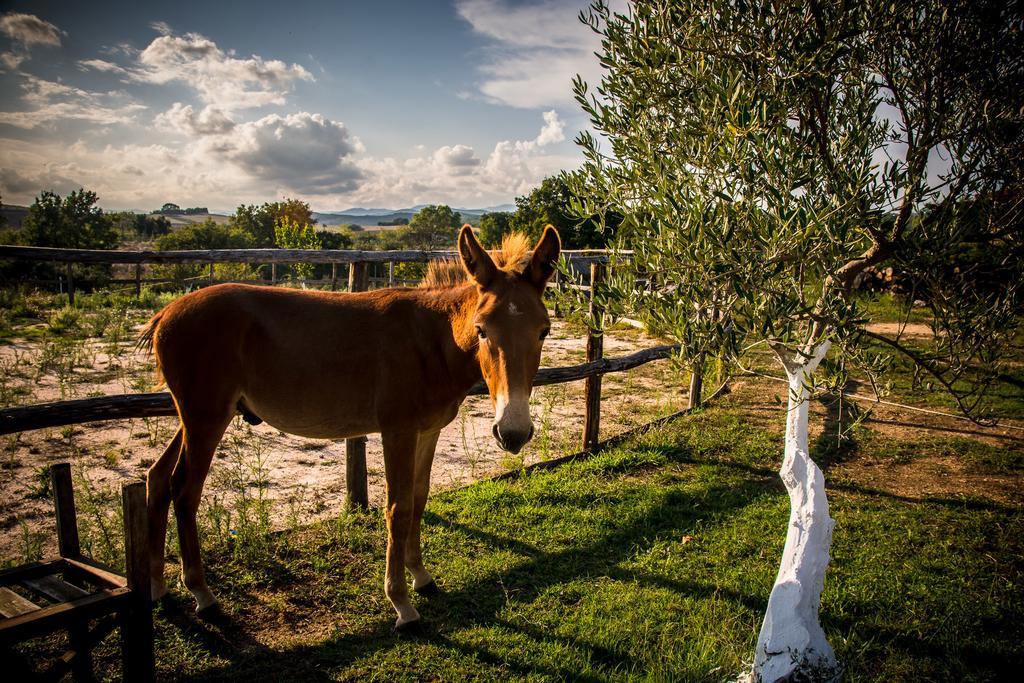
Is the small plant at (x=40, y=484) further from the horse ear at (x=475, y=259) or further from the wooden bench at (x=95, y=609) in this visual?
the horse ear at (x=475, y=259)

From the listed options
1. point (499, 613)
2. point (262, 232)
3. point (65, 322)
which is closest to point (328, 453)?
point (499, 613)

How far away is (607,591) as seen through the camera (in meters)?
4.23

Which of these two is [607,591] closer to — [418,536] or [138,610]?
[418,536]

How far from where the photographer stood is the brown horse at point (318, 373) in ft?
12.3

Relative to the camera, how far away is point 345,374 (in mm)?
3943

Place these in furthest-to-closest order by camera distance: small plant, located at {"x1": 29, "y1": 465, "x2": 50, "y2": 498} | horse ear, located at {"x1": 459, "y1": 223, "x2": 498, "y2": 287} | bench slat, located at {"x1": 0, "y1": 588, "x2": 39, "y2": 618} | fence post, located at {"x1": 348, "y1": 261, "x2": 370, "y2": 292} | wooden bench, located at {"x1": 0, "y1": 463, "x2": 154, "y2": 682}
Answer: fence post, located at {"x1": 348, "y1": 261, "x2": 370, "y2": 292}, small plant, located at {"x1": 29, "y1": 465, "x2": 50, "y2": 498}, horse ear, located at {"x1": 459, "y1": 223, "x2": 498, "y2": 287}, bench slat, located at {"x1": 0, "y1": 588, "x2": 39, "y2": 618}, wooden bench, located at {"x1": 0, "y1": 463, "x2": 154, "y2": 682}

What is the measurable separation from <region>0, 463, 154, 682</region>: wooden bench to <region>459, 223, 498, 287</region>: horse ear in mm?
2197

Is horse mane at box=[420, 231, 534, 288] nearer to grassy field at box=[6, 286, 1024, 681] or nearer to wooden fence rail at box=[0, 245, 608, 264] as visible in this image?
wooden fence rail at box=[0, 245, 608, 264]

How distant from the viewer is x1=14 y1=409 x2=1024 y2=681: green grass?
3441 mm

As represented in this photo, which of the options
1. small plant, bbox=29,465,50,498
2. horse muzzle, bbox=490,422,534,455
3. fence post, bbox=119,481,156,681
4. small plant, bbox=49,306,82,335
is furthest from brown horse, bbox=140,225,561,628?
small plant, bbox=49,306,82,335

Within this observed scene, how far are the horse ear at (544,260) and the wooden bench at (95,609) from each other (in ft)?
8.28

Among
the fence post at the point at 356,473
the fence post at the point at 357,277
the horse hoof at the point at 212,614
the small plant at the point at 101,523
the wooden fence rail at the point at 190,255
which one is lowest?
the horse hoof at the point at 212,614

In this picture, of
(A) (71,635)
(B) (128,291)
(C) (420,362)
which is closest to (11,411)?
(A) (71,635)

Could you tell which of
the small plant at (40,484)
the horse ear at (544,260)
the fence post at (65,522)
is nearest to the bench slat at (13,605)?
the fence post at (65,522)
